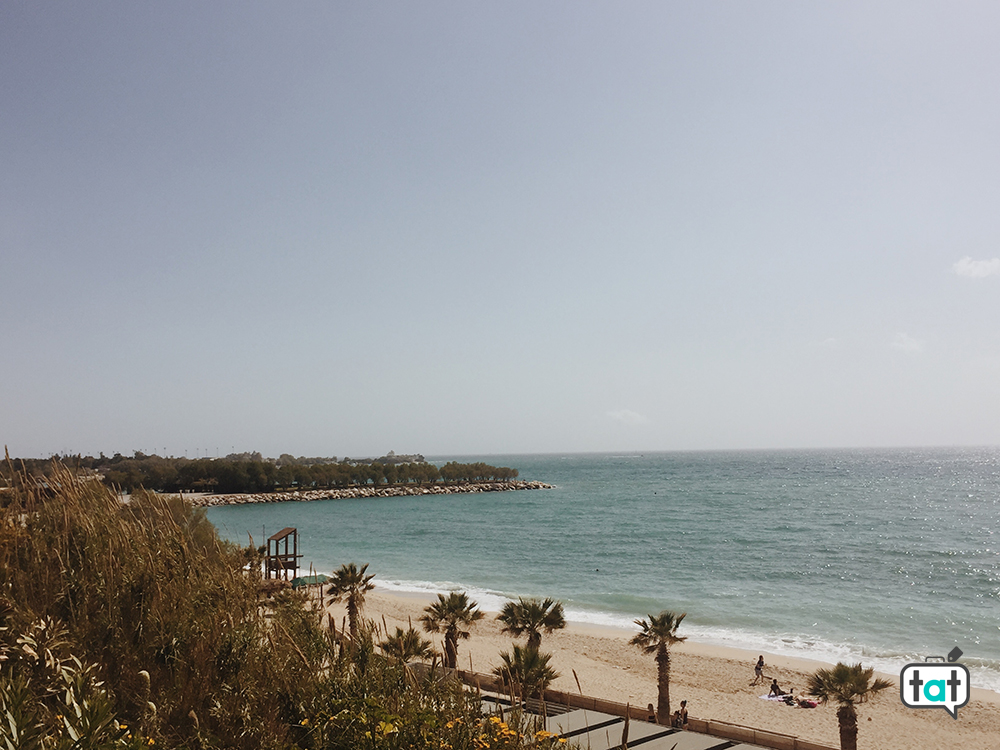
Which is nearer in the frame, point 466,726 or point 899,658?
point 466,726

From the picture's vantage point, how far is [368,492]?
11825 cm

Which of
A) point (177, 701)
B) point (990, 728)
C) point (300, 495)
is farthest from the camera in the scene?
point (300, 495)

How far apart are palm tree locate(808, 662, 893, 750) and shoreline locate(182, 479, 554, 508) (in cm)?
9264

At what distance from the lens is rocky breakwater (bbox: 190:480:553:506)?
10512cm

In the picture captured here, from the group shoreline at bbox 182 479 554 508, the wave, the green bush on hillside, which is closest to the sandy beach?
the wave

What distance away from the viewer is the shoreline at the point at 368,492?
342ft

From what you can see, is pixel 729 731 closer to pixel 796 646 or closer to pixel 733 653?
pixel 733 653

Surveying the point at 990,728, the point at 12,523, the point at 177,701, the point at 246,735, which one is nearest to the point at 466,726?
the point at 246,735

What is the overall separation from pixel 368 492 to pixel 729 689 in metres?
102

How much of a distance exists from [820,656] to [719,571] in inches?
715

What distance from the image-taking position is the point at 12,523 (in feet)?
20.8

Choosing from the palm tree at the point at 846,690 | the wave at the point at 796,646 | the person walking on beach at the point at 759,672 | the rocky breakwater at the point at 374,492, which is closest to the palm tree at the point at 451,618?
the palm tree at the point at 846,690

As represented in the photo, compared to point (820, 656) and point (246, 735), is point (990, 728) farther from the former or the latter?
point (246, 735)

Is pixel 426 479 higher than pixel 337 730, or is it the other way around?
pixel 337 730
